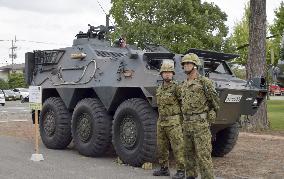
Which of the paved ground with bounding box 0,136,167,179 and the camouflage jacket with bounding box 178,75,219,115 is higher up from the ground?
the camouflage jacket with bounding box 178,75,219,115

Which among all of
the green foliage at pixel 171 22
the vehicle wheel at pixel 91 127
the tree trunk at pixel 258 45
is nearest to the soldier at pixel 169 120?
the vehicle wheel at pixel 91 127

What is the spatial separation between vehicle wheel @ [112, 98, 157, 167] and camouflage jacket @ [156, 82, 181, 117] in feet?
2.35

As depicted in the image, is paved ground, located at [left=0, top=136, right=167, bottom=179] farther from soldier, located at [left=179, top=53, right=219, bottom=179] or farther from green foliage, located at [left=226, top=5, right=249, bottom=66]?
green foliage, located at [left=226, top=5, right=249, bottom=66]

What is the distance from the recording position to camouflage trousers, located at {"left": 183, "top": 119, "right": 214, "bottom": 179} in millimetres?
7023

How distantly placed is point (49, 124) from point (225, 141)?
12.5 ft

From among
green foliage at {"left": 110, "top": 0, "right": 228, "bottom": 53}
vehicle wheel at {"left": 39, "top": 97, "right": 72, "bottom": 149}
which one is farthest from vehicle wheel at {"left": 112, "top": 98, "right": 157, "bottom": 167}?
green foliage at {"left": 110, "top": 0, "right": 228, "bottom": 53}

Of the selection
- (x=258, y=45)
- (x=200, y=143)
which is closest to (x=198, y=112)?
(x=200, y=143)

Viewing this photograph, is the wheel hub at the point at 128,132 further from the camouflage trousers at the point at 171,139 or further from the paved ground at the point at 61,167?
the camouflage trousers at the point at 171,139

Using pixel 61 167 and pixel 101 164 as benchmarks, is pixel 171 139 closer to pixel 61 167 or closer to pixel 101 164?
pixel 101 164

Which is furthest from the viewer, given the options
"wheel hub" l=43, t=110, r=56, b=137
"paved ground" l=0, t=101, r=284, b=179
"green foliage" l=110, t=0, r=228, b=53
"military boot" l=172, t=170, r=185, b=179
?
"green foliage" l=110, t=0, r=228, b=53

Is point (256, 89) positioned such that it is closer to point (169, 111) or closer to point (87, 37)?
point (169, 111)

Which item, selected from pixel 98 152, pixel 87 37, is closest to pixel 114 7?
pixel 87 37

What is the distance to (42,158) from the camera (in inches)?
392

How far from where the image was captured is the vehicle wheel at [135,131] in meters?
8.88
